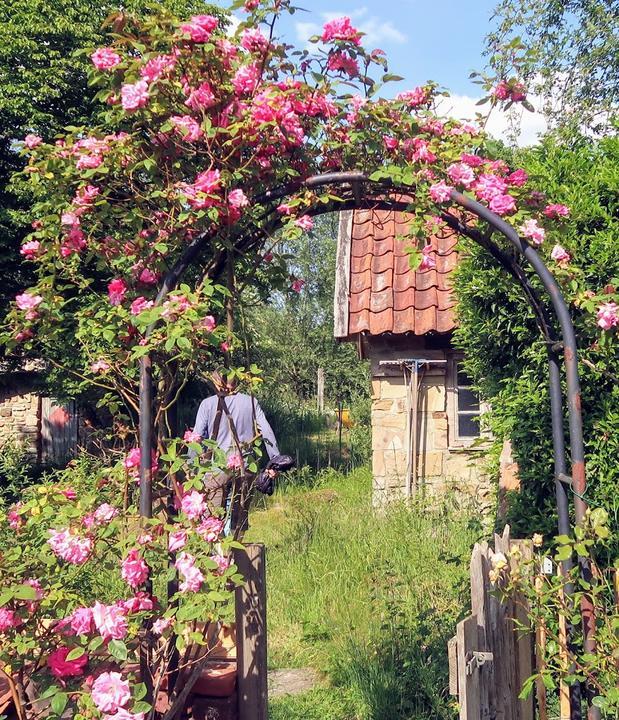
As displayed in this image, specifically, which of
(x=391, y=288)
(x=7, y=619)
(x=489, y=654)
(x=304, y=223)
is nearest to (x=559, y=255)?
(x=304, y=223)

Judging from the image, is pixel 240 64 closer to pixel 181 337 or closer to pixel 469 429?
pixel 181 337

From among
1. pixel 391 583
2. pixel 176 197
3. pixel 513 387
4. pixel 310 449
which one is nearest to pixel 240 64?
pixel 176 197

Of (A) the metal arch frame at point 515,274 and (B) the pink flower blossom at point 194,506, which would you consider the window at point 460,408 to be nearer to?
(A) the metal arch frame at point 515,274

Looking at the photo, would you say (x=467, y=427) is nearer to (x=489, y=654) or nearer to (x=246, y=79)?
(x=489, y=654)

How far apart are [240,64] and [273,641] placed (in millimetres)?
3683

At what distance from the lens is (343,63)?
2.59m

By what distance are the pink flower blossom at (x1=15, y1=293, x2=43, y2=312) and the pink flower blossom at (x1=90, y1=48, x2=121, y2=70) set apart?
869 millimetres

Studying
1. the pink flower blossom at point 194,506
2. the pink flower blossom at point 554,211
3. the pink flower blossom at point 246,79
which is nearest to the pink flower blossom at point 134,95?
the pink flower blossom at point 246,79

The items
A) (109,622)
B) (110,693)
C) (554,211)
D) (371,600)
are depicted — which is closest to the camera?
(110,693)

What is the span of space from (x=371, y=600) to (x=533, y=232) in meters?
2.74

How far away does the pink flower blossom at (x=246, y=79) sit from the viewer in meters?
2.47

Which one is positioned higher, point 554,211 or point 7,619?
point 554,211

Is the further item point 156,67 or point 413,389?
point 413,389

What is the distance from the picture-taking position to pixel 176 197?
249 centimetres
